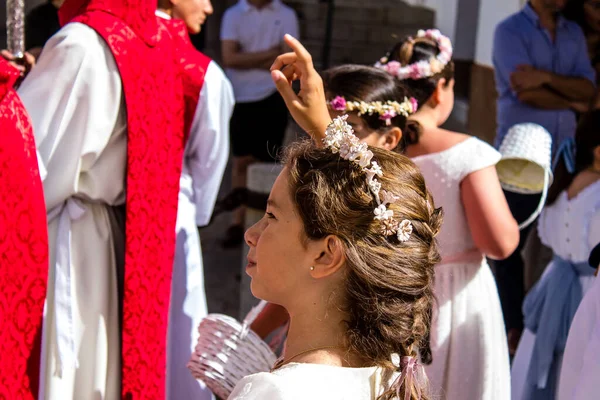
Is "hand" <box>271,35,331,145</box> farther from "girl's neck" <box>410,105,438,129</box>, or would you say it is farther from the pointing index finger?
"girl's neck" <box>410,105,438,129</box>

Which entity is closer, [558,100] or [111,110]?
[111,110]

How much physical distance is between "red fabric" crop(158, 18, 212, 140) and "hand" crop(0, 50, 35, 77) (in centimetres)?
49

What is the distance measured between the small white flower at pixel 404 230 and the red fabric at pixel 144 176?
4.70 ft

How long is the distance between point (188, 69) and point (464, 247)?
1184 mm

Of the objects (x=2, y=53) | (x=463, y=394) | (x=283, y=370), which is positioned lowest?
(x=463, y=394)

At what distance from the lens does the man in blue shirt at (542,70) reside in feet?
17.1

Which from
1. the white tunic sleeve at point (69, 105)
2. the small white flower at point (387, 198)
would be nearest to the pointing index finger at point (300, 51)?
the small white flower at point (387, 198)

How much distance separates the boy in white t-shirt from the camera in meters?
7.23

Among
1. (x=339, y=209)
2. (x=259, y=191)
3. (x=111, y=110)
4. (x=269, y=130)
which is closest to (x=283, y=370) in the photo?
(x=339, y=209)

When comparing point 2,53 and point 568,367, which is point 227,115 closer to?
point 2,53

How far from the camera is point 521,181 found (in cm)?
317

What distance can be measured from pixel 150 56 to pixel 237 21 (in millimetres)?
4307

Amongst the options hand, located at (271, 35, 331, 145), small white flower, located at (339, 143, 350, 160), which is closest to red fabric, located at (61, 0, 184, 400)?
hand, located at (271, 35, 331, 145)

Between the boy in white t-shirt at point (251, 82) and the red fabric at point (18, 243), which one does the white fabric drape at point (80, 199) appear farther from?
the boy in white t-shirt at point (251, 82)
